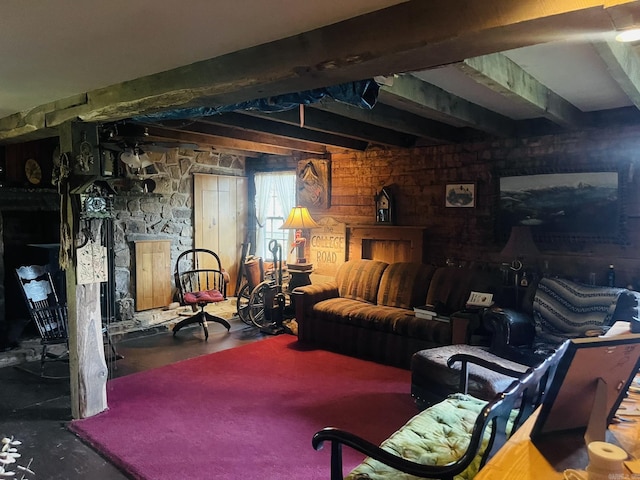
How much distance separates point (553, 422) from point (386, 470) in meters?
0.77

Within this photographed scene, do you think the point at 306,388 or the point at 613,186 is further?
the point at 613,186

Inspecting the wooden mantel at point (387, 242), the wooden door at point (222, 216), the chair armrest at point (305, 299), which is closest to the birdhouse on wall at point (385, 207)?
the wooden mantel at point (387, 242)

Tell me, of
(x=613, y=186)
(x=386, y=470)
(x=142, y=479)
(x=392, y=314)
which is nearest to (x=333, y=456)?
(x=386, y=470)

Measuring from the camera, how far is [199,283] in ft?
21.7

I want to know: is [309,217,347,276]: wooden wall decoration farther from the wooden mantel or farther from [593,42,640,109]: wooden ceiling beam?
[593,42,640,109]: wooden ceiling beam

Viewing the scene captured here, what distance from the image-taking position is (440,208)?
206 inches

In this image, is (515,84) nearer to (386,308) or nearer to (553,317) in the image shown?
(553,317)

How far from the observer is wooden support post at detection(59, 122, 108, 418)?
3.23 metres

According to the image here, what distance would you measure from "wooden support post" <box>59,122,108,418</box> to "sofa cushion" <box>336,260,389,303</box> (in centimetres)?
271

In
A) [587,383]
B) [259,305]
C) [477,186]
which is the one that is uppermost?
[477,186]

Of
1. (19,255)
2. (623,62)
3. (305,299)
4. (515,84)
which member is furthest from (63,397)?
(623,62)

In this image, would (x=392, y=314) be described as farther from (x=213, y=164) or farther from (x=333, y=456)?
(x=213, y=164)

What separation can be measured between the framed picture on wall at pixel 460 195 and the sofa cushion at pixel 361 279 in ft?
3.22

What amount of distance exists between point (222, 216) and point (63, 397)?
376 centimetres
